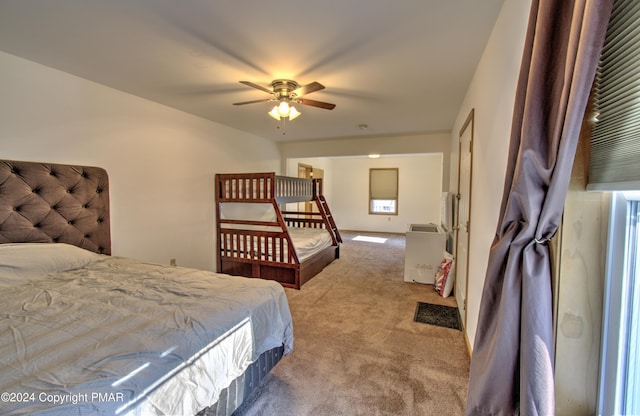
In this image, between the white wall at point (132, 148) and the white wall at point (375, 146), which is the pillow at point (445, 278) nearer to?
the white wall at point (375, 146)

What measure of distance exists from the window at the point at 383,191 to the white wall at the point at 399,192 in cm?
12

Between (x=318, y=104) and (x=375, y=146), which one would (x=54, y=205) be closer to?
(x=318, y=104)

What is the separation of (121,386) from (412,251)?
3673mm

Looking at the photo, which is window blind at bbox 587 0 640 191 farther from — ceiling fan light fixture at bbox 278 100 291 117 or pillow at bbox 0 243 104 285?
pillow at bbox 0 243 104 285

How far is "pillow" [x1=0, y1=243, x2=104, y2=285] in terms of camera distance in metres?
1.82

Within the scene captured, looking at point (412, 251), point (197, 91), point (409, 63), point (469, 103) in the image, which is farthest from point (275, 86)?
point (412, 251)

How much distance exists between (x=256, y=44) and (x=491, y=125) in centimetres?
173

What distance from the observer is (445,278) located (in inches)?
136

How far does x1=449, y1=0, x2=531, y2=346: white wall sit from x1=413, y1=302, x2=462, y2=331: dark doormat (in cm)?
39

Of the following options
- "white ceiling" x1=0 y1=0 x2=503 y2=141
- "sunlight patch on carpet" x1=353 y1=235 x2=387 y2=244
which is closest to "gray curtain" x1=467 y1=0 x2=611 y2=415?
"white ceiling" x1=0 y1=0 x2=503 y2=141

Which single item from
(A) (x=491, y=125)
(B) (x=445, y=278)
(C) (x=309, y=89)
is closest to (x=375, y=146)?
(B) (x=445, y=278)

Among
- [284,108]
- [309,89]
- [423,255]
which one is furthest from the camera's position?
[423,255]

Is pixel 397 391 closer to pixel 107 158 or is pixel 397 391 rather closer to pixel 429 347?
pixel 429 347

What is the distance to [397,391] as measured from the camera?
1.80 m
